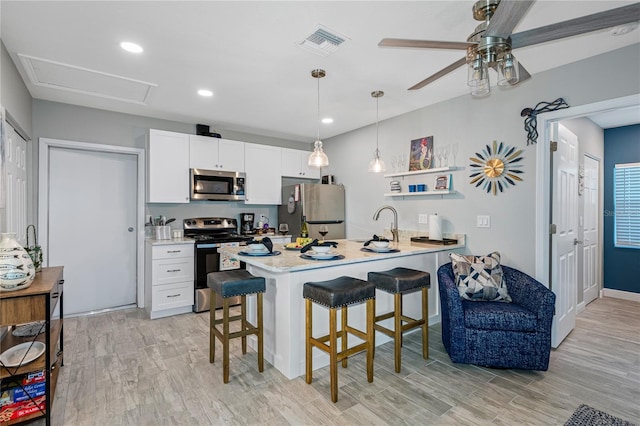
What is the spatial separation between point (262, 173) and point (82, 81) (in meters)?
2.42

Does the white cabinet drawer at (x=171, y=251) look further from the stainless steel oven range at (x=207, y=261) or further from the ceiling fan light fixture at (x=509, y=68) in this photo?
the ceiling fan light fixture at (x=509, y=68)

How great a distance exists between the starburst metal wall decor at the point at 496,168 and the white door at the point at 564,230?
0.31 m

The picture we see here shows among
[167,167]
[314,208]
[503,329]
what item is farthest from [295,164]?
[503,329]

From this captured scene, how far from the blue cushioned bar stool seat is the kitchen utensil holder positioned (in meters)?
2.56

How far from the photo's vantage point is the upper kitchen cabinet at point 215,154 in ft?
14.1

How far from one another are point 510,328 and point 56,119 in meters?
5.10

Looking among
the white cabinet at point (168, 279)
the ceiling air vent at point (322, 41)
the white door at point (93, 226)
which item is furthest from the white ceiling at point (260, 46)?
the white cabinet at point (168, 279)

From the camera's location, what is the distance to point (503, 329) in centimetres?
249

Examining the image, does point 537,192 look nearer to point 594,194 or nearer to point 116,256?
point 594,194

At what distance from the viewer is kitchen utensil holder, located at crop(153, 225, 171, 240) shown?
404 cm

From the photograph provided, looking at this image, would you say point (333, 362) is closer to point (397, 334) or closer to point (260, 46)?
point (397, 334)

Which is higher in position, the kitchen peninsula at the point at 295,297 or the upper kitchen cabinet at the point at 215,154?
the upper kitchen cabinet at the point at 215,154

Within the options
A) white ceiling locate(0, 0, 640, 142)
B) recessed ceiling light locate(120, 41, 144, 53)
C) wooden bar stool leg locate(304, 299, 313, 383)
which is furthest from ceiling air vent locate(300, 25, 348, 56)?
wooden bar stool leg locate(304, 299, 313, 383)

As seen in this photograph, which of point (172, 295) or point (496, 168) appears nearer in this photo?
point (496, 168)
